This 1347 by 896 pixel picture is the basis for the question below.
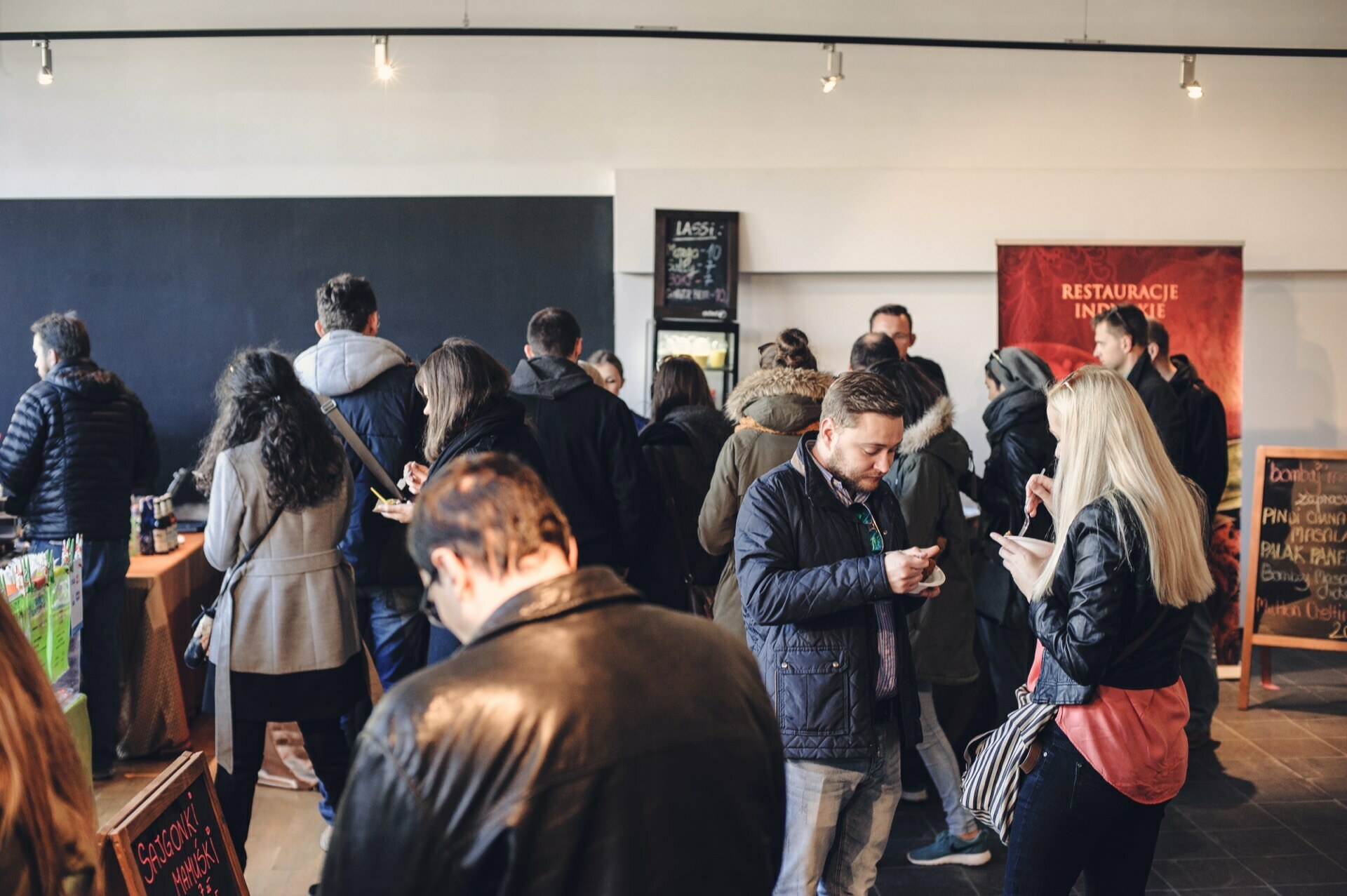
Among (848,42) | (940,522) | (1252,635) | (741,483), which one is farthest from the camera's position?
(848,42)

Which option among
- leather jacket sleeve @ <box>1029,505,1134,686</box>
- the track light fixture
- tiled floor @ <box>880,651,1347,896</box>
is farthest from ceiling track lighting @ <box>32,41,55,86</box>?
leather jacket sleeve @ <box>1029,505,1134,686</box>

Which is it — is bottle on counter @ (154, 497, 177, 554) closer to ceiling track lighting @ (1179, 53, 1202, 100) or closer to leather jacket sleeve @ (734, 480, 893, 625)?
leather jacket sleeve @ (734, 480, 893, 625)

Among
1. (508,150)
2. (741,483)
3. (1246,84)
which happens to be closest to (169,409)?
(508,150)

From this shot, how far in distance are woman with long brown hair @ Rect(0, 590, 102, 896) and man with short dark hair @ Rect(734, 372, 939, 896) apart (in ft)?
4.51

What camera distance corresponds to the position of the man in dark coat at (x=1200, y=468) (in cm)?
451

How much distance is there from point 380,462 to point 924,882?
2.19 metres

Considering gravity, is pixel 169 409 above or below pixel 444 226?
below

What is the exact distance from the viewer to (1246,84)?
5957 mm

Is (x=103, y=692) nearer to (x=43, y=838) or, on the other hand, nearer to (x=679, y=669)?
(x=43, y=838)

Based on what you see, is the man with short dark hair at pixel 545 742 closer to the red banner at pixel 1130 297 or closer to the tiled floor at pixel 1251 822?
the tiled floor at pixel 1251 822

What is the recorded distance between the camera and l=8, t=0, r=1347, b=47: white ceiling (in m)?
5.56

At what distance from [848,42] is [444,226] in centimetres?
231

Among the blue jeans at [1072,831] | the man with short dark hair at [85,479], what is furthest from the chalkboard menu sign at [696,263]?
the blue jeans at [1072,831]

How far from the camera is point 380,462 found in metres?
3.50
